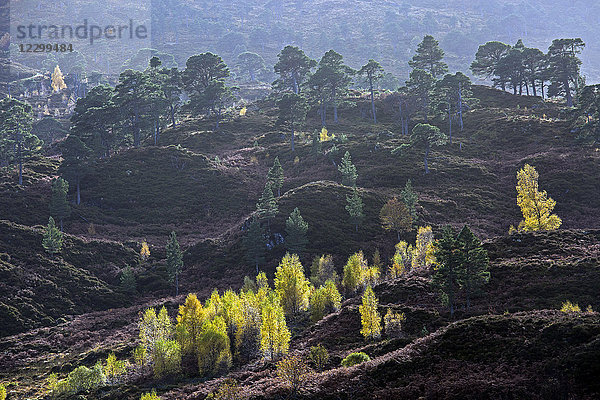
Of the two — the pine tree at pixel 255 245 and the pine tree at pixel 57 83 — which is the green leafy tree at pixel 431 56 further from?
the pine tree at pixel 57 83

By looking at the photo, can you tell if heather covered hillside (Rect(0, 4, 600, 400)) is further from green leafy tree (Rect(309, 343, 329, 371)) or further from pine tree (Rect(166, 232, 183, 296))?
pine tree (Rect(166, 232, 183, 296))

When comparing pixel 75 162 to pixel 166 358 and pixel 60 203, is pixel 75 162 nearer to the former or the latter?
pixel 60 203

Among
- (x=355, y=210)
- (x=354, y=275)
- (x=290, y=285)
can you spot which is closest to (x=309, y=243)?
(x=355, y=210)

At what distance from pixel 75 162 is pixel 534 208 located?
86.8m

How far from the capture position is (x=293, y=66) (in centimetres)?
13625

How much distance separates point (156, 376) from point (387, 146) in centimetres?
7350

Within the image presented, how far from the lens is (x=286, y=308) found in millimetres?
49188

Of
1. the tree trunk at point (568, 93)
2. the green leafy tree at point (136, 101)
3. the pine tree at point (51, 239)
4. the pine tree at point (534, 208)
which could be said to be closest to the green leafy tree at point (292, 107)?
the green leafy tree at point (136, 101)

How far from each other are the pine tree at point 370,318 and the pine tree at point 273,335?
722 centimetres

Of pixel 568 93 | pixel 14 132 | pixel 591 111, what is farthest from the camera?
pixel 568 93

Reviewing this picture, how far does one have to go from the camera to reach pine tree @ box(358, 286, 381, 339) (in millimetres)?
37531

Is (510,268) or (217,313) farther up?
(510,268)

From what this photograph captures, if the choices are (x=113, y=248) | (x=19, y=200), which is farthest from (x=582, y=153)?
(x=19, y=200)

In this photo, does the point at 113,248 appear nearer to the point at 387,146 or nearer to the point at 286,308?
the point at 286,308
